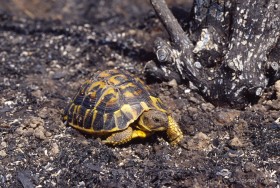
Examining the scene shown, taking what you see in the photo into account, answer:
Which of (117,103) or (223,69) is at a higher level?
(223,69)

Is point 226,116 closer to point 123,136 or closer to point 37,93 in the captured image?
point 123,136

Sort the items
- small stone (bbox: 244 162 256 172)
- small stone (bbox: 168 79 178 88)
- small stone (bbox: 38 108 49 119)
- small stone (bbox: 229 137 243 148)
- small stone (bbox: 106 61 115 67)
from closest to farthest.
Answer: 1. small stone (bbox: 244 162 256 172)
2. small stone (bbox: 229 137 243 148)
3. small stone (bbox: 38 108 49 119)
4. small stone (bbox: 168 79 178 88)
5. small stone (bbox: 106 61 115 67)

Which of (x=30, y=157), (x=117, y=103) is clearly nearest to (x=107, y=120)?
(x=117, y=103)

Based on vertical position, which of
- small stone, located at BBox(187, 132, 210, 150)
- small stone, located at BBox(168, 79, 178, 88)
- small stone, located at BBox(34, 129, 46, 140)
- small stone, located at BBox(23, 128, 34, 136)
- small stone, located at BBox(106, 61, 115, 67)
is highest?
small stone, located at BBox(168, 79, 178, 88)

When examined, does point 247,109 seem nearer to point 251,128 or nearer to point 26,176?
point 251,128

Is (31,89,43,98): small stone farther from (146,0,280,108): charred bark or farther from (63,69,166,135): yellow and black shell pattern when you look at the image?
(146,0,280,108): charred bark

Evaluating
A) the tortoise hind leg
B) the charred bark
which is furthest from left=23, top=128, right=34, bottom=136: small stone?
the charred bark

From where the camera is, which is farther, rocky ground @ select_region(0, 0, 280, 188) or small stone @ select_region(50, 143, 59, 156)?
small stone @ select_region(50, 143, 59, 156)
